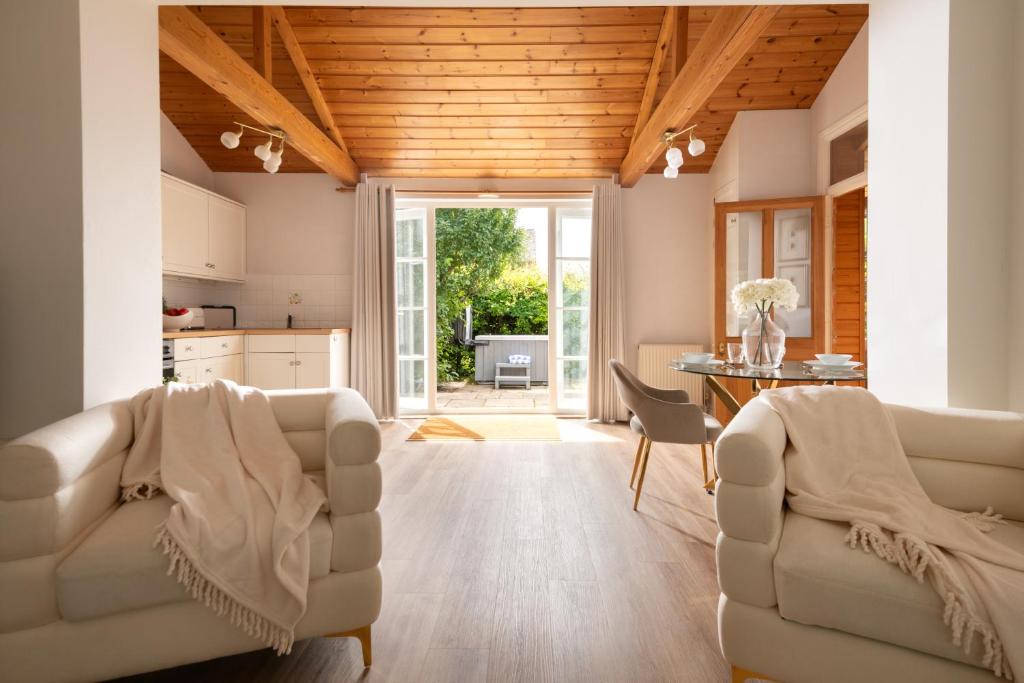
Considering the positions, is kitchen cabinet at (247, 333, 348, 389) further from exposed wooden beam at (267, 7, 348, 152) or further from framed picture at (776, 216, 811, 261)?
framed picture at (776, 216, 811, 261)

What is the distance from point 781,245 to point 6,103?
4.96 metres

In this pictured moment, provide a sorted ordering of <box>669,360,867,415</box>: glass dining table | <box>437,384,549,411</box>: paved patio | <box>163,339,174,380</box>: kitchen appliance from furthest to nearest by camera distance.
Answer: <box>437,384,549,411</box>: paved patio → <box>163,339,174,380</box>: kitchen appliance → <box>669,360,867,415</box>: glass dining table

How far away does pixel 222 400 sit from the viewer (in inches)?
81.7

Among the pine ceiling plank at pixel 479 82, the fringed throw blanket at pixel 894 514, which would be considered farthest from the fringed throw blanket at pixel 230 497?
the pine ceiling plank at pixel 479 82

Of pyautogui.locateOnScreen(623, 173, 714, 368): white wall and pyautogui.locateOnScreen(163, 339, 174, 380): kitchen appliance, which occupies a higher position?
pyautogui.locateOnScreen(623, 173, 714, 368): white wall

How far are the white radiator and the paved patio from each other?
1332 millimetres

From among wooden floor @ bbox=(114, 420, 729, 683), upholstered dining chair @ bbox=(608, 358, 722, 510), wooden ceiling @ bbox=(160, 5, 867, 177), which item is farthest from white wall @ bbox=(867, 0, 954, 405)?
wooden ceiling @ bbox=(160, 5, 867, 177)

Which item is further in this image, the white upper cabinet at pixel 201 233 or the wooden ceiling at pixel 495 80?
the white upper cabinet at pixel 201 233

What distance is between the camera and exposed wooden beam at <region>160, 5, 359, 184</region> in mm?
2891

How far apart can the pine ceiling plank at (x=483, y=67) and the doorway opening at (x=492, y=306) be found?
1.43 metres

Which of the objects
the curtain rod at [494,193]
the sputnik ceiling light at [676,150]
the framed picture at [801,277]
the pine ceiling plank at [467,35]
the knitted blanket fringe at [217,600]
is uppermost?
the pine ceiling plank at [467,35]

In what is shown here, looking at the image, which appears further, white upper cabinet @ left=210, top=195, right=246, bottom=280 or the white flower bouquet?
white upper cabinet @ left=210, top=195, right=246, bottom=280

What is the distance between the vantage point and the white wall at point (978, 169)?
7.02 feet

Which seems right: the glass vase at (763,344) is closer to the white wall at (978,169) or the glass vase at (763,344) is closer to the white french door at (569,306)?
the white wall at (978,169)
